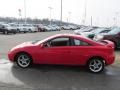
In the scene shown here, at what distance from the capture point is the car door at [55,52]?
33.8 feet

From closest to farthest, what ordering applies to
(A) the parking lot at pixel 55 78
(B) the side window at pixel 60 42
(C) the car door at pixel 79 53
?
(A) the parking lot at pixel 55 78 < (C) the car door at pixel 79 53 < (B) the side window at pixel 60 42

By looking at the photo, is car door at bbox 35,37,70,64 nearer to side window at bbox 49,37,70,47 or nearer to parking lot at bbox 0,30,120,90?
side window at bbox 49,37,70,47

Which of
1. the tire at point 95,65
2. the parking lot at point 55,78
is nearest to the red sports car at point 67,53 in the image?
the tire at point 95,65

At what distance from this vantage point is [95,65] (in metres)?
10.3

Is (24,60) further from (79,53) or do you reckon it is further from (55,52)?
(79,53)

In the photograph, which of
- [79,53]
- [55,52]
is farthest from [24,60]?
[79,53]

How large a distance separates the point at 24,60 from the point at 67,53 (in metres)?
1.77

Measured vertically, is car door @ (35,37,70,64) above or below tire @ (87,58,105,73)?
above

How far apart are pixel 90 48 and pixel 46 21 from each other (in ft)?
401

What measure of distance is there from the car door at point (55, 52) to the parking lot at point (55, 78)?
1.21ft

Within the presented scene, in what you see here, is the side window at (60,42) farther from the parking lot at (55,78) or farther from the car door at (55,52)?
the parking lot at (55,78)

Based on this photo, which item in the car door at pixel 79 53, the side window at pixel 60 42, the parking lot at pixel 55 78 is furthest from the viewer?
the side window at pixel 60 42

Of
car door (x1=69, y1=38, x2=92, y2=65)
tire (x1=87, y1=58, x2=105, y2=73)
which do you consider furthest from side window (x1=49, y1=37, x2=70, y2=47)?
tire (x1=87, y1=58, x2=105, y2=73)

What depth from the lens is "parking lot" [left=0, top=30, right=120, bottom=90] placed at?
790 centimetres
